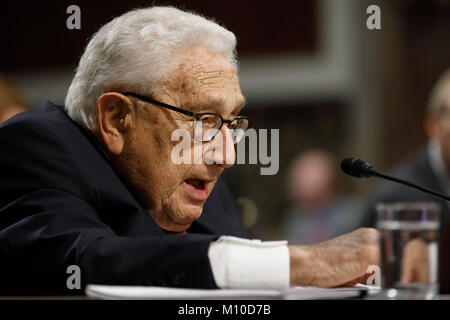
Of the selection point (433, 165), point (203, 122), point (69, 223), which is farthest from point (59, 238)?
point (433, 165)

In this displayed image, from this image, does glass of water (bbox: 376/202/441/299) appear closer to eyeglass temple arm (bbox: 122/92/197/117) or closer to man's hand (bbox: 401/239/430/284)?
man's hand (bbox: 401/239/430/284)

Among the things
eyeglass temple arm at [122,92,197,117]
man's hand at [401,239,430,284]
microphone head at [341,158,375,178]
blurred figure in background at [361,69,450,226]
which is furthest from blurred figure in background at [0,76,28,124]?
blurred figure in background at [361,69,450,226]

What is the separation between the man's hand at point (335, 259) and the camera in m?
1.35

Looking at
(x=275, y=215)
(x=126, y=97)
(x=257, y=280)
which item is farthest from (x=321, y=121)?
(x=257, y=280)

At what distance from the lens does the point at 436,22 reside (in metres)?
6.26

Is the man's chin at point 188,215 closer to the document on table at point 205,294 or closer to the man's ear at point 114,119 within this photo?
the man's ear at point 114,119

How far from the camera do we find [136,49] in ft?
5.71

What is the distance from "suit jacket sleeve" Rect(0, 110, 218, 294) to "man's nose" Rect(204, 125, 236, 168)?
307 millimetres

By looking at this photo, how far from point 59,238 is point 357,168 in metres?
0.66

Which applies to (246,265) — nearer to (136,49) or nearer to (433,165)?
(136,49)

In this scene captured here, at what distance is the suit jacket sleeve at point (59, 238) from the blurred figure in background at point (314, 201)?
3756 mm

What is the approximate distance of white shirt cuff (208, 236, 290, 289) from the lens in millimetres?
1307
